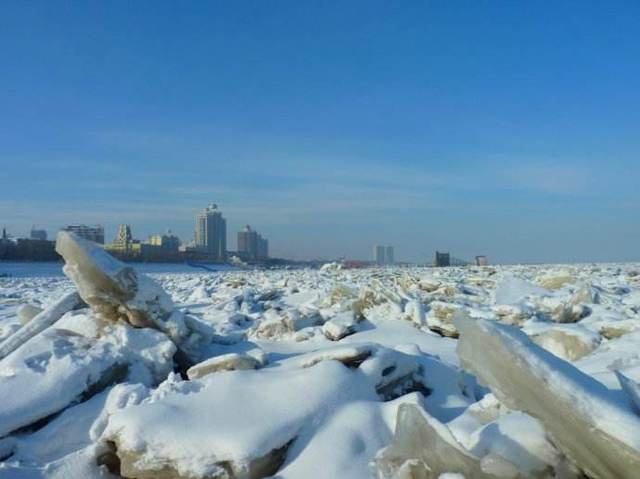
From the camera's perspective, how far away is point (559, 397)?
2346mm

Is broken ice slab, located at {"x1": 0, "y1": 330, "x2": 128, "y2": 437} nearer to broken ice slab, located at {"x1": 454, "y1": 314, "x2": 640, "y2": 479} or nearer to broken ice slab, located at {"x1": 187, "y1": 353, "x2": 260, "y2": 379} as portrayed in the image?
broken ice slab, located at {"x1": 187, "y1": 353, "x2": 260, "y2": 379}

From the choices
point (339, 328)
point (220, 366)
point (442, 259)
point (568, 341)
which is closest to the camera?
point (220, 366)

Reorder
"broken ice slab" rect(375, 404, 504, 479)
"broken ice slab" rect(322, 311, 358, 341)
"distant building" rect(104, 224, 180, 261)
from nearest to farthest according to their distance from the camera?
"broken ice slab" rect(375, 404, 504, 479) → "broken ice slab" rect(322, 311, 358, 341) → "distant building" rect(104, 224, 180, 261)

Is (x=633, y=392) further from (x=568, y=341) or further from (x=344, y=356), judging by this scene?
(x=568, y=341)

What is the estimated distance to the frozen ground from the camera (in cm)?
244

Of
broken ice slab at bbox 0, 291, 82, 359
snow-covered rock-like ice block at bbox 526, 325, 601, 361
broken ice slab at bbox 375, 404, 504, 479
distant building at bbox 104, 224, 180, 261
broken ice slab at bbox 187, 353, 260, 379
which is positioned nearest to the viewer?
broken ice slab at bbox 375, 404, 504, 479

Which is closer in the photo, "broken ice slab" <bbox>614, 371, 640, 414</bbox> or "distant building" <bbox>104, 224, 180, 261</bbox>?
"broken ice slab" <bbox>614, 371, 640, 414</bbox>

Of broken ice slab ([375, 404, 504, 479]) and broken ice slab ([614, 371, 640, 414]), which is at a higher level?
broken ice slab ([614, 371, 640, 414])

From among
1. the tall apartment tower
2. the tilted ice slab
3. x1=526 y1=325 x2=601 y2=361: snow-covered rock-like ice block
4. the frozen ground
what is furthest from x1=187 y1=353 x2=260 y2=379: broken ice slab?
the tall apartment tower

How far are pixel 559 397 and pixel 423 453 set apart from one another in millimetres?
585

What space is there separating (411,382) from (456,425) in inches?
32.1

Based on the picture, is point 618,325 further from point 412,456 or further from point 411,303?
point 412,456

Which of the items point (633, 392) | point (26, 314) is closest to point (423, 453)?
point (633, 392)

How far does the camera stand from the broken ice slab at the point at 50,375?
356 cm
